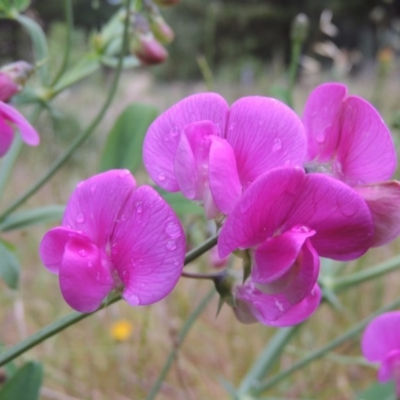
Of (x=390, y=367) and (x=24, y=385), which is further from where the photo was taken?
(x=390, y=367)

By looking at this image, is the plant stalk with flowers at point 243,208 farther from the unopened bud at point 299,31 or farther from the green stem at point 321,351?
the unopened bud at point 299,31

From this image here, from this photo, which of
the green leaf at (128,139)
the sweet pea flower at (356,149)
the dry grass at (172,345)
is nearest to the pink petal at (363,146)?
the sweet pea flower at (356,149)

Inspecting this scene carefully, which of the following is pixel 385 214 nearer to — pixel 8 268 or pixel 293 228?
pixel 293 228

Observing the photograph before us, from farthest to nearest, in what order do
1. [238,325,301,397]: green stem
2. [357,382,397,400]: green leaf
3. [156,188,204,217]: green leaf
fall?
[238,325,301,397]: green stem, [357,382,397,400]: green leaf, [156,188,204,217]: green leaf

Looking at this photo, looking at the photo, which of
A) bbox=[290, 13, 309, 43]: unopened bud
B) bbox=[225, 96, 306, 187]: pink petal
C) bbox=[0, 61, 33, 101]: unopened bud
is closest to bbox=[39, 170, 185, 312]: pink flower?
bbox=[225, 96, 306, 187]: pink petal

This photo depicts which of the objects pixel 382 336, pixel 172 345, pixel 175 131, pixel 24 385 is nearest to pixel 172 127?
pixel 175 131

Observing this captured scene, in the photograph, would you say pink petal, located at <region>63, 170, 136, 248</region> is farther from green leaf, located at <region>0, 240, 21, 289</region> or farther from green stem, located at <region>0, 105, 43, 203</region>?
green stem, located at <region>0, 105, 43, 203</region>

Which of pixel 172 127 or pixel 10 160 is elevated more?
pixel 172 127
